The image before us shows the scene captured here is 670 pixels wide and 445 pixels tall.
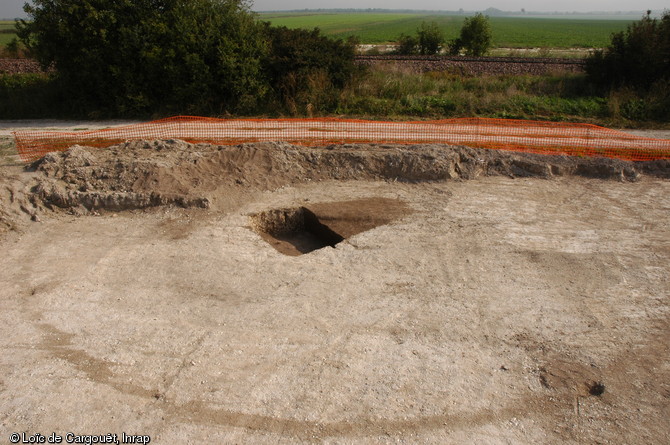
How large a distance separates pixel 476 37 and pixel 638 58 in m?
12.4

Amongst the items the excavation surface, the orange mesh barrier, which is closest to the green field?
the orange mesh barrier

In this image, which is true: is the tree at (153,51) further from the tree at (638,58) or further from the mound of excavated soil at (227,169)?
the tree at (638,58)

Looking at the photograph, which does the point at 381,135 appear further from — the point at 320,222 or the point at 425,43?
the point at 425,43

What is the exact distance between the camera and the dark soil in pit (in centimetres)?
924

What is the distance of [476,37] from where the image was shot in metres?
29.8

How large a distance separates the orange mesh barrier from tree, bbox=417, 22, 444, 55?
15671mm

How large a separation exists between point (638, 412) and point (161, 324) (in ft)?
18.7

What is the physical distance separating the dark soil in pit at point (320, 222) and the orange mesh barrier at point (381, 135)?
4067mm

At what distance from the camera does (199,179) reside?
34.8 ft

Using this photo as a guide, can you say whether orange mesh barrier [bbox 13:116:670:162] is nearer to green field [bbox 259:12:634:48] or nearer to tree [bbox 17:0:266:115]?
tree [bbox 17:0:266:115]

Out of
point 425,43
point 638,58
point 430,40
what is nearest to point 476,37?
point 430,40

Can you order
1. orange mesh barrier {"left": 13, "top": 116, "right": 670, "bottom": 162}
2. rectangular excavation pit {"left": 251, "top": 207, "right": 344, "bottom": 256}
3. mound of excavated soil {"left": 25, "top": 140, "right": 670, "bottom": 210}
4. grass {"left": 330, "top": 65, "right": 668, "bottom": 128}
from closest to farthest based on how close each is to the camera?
rectangular excavation pit {"left": 251, "top": 207, "right": 344, "bottom": 256} < mound of excavated soil {"left": 25, "top": 140, "right": 670, "bottom": 210} < orange mesh barrier {"left": 13, "top": 116, "right": 670, "bottom": 162} < grass {"left": 330, "top": 65, "right": 668, "bottom": 128}

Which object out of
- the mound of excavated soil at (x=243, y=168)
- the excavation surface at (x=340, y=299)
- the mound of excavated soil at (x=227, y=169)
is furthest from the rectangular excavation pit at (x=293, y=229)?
the mound of excavated soil at (x=243, y=168)

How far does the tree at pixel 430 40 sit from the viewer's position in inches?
1206
